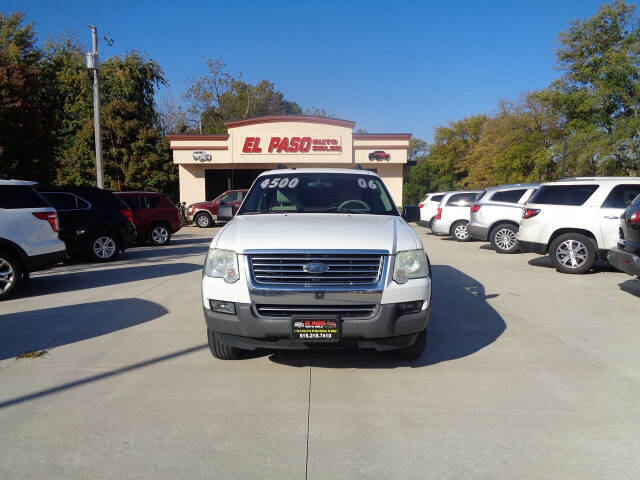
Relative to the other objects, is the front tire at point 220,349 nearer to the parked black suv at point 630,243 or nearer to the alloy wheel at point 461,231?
the parked black suv at point 630,243

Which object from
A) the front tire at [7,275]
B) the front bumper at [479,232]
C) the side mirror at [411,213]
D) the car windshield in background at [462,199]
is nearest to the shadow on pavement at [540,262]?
the front bumper at [479,232]

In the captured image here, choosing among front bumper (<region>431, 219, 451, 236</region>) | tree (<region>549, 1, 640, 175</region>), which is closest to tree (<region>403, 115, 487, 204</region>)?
tree (<region>549, 1, 640, 175</region>)

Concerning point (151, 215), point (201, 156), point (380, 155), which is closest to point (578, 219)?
point (151, 215)

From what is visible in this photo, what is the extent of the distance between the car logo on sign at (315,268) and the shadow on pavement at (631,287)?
6.15 m

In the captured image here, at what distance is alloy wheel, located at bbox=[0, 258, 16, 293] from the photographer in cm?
757

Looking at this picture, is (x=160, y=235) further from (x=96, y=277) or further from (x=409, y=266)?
(x=409, y=266)

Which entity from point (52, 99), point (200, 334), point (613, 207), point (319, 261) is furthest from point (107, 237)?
point (52, 99)

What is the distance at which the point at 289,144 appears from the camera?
28.9m

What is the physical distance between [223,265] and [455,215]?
13.6m

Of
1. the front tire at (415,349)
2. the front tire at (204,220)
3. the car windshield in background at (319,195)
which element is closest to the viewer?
the front tire at (415,349)

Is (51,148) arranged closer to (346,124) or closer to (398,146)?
(346,124)

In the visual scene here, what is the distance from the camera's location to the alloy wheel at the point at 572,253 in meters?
9.77

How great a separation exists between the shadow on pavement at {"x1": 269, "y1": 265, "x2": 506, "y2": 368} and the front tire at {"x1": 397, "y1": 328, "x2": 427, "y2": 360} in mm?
78

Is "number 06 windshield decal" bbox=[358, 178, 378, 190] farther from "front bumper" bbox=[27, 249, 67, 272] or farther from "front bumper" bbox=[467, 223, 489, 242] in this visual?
"front bumper" bbox=[467, 223, 489, 242]
